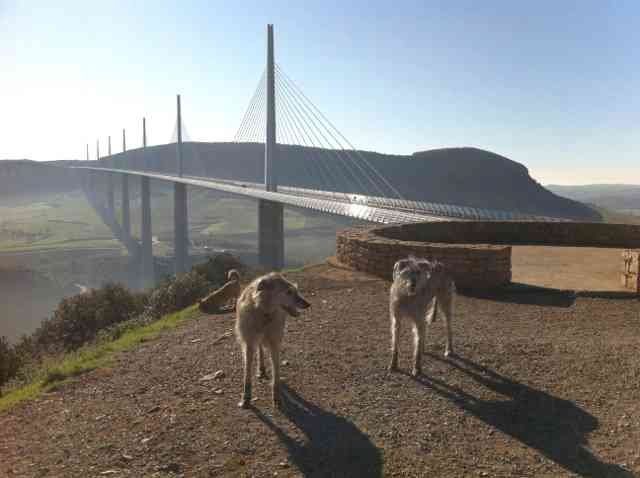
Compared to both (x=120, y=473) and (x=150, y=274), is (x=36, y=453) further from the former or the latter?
(x=150, y=274)

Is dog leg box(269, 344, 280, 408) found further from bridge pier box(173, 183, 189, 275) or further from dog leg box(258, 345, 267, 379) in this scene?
bridge pier box(173, 183, 189, 275)

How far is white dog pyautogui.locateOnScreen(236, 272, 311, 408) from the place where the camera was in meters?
4.44

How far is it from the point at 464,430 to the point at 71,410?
367 centimetres

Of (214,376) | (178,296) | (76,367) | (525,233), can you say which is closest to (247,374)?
(214,376)

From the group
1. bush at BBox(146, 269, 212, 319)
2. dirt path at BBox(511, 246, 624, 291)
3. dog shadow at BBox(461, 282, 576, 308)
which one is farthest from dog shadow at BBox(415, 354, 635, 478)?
bush at BBox(146, 269, 212, 319)

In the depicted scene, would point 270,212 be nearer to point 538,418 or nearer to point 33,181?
point 538,418

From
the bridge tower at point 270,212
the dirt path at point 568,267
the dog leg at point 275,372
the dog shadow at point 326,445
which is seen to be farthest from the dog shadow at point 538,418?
the bridge tower at point 270,212

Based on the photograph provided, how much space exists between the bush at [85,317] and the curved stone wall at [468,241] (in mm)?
6606

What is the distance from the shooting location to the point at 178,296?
40.3ft

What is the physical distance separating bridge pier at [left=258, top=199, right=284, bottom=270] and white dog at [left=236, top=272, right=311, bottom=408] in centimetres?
2742

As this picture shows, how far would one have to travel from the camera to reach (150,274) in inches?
2448

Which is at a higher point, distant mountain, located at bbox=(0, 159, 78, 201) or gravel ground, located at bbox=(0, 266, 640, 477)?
distant mountain, located at bbox=(0, 159, 78, 201)

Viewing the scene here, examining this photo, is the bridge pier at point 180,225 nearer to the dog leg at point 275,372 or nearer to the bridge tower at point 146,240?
the bridge tower at point 146,240

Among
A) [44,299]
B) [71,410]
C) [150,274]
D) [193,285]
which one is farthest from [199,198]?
[71,410]
